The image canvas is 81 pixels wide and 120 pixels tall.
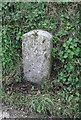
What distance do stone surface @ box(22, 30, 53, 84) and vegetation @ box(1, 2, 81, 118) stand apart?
18cm

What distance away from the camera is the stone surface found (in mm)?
3338

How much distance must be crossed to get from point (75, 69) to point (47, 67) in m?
0.58

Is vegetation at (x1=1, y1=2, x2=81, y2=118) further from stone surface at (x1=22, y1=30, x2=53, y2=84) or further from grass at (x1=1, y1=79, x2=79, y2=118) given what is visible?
stone surface at (x1=22, y1=30, x2=53, y2=84)

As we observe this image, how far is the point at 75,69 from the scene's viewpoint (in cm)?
332

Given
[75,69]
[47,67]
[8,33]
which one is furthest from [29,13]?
[75,69]

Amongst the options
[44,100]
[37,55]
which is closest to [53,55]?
[37,55]

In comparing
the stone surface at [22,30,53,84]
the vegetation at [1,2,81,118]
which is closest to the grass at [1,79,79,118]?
the vegetation at [1,2,81,118]

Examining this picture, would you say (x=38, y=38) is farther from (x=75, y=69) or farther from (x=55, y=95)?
(x=55, y=95)

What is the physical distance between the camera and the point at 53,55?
3.48m

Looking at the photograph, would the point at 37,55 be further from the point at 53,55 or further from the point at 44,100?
the point at 44,100

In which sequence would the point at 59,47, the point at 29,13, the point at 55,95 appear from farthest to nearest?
the point at 29,13 < the point at 59,47 < the point at 55,95

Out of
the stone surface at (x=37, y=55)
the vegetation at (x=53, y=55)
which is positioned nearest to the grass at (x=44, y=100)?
the vegetation at (x=53, y=55)

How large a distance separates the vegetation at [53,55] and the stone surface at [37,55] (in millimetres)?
→ 175

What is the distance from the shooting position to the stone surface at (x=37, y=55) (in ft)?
11.0
